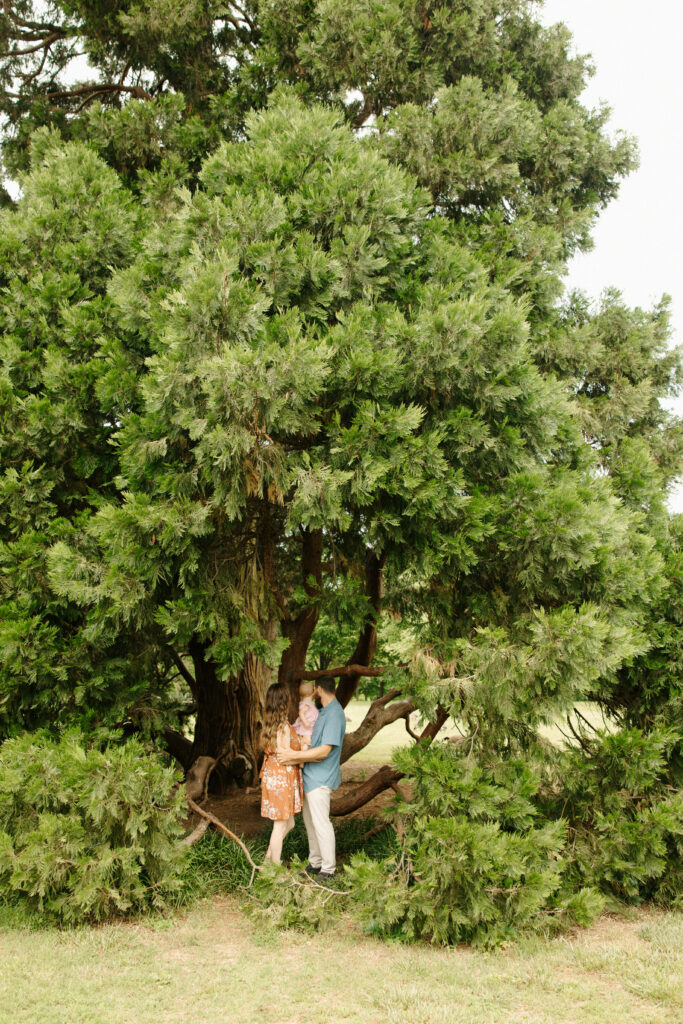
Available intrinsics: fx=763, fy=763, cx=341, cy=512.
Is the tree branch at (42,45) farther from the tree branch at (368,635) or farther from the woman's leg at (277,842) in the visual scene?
the woman's leg at (277,842)

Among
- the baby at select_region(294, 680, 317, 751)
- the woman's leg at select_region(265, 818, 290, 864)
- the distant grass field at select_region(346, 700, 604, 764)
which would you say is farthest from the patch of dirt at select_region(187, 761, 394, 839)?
the baby at select_region(294, 680, 317, 751)

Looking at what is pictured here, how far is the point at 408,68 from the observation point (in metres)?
8.45

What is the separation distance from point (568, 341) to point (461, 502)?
330cm

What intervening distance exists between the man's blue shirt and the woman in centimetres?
13

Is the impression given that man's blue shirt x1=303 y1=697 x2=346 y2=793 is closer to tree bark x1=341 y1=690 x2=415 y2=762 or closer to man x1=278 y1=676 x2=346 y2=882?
man x1=278 y1=676 x2=346 y2=882

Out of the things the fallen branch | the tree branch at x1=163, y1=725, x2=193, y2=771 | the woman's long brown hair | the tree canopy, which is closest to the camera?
the tree canopy

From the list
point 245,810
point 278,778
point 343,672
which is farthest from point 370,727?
point 278,778

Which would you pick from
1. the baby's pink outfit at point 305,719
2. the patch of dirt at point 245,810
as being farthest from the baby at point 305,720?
the patch of dirt at point 245,810

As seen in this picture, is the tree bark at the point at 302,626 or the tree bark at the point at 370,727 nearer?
the tree bark at the point at 302,626

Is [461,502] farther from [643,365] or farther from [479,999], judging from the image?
[643,365]

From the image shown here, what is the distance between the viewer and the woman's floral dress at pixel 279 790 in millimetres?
6344

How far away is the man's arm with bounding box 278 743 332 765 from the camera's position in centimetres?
629

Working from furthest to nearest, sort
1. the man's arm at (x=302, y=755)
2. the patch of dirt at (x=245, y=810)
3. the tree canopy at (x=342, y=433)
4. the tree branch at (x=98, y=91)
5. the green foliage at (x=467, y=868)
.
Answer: the tree branch at (x=98, y=91), the patch of dirt at (x=245, y=810), the man's arm at (x=302, y=755), the tree canopy at (x=342, y=433), the green foliage at (x=467, y=868)

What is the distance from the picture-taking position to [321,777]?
636cm
